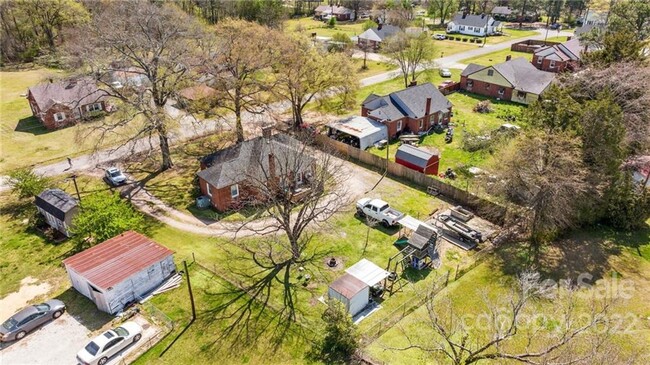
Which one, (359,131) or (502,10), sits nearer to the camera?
(359,131)

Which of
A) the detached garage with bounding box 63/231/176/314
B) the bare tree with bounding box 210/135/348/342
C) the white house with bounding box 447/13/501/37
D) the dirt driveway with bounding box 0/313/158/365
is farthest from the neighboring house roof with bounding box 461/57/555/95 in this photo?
the dirt driveway with bounding box 0/313/158/365

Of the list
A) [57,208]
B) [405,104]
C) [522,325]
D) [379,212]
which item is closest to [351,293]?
[522,325]

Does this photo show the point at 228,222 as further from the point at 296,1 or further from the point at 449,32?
the point at 296,1

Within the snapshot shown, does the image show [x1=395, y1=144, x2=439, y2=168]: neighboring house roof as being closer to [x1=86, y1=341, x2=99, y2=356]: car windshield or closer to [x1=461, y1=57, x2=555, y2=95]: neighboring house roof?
[x1=461, y1=57, x2=555, y2=95]: neighboring house roof

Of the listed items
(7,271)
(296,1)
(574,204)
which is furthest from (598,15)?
(7,271)

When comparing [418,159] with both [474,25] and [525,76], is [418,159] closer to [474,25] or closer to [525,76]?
[525,76]

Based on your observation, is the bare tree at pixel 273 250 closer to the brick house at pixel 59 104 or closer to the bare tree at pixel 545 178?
the bare tree at pixel 545 178

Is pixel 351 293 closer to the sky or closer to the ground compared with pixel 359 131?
closer to the ground
